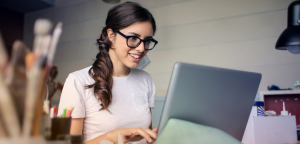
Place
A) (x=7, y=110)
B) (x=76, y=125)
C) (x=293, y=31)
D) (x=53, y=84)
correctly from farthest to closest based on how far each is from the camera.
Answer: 1. (x=53, y=84)
2. (x=293, y=31)
3. (x=76, y=125)
4. (x=7, y=110)

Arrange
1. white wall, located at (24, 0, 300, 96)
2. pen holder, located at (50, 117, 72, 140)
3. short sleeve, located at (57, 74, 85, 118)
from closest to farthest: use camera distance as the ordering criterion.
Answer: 1. pen holder, located at (50, 117, 72, 140)
2. short sleeve, located at (57, 74, 85, 118)
3. white wall, located at (24, 0, 300, 96)

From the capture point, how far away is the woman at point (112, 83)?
3.55 feet

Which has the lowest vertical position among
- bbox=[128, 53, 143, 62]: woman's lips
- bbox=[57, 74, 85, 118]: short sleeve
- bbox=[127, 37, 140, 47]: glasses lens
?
bbox=[57, 74, 85, 118]: short sleeve

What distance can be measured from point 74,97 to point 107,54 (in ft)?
1.11

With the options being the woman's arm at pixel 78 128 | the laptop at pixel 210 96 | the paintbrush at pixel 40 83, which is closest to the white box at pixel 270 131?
the laptop at pixel 210 96

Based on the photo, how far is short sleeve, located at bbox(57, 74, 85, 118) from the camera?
1.00 m

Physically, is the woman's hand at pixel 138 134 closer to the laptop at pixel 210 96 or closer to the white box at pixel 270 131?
the laptop at pixel 210 96

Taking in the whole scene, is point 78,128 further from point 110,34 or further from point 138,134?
point 110,34

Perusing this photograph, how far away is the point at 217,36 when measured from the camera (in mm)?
2406

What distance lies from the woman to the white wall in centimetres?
137

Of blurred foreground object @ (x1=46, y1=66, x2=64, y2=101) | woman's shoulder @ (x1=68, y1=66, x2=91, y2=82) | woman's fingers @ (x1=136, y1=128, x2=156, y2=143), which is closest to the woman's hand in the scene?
woman's fingers @ (x1=136, y1=128, x2=156, y2=143)

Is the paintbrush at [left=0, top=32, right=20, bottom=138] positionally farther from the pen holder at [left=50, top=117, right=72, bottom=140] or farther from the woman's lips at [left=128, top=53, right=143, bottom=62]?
the woman's lips at [left=128, top=53, right=143, bottom=62]

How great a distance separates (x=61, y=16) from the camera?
3.43 meters

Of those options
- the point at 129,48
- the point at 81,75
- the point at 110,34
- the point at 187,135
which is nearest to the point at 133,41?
the point at 129,48
